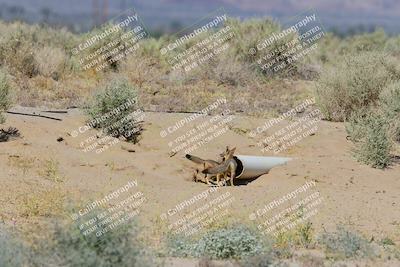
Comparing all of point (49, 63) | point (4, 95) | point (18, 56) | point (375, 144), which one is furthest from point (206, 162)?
point (49, 63)

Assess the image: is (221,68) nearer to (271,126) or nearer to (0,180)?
(271,126)

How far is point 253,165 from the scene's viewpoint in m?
13.9

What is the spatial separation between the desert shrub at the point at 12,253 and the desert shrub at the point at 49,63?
56.3 ft

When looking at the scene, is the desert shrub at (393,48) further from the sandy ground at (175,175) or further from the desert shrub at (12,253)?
the desert shrub at (12,253)

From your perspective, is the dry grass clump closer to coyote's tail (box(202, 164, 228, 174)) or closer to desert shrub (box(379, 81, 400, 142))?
coyote's tail (box(202, 164, 228, 174))

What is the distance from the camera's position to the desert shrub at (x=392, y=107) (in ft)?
52.6

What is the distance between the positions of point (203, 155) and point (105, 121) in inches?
94.8

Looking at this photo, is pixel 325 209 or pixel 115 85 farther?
pixel 115 85

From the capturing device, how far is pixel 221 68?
25406 mm

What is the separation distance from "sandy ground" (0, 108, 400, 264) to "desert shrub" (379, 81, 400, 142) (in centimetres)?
100

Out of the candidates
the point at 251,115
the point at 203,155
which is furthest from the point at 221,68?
the point at 203,155

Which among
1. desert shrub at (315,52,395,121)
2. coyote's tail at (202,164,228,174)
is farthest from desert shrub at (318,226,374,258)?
desert shrub at (315,52,395,121)

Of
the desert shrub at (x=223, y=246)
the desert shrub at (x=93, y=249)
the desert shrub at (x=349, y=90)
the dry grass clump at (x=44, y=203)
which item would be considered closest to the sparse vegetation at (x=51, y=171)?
the dry grass clump at (x=44, y=203)

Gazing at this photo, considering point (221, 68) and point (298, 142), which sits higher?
point (221, 68)
